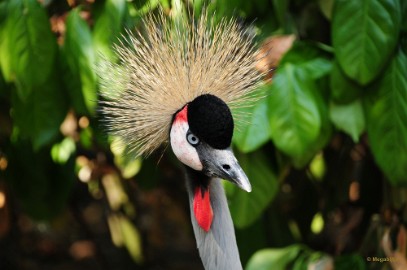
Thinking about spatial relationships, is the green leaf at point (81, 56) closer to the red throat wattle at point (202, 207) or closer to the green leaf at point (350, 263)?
the red throat wattle at point (202, 207)

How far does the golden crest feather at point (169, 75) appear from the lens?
1411 millimetres

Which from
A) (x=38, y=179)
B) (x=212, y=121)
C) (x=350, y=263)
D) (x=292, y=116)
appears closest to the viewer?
(x=212, y=121)

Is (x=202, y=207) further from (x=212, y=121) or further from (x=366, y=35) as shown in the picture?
(x=366, y=35)

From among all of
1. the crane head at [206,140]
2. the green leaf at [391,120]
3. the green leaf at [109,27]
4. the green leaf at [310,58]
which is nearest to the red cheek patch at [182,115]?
the crane head at [206,140]

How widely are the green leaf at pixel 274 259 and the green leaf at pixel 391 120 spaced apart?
0.32 m

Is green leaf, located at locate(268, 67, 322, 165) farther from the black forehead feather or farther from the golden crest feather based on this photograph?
the black forehead feather

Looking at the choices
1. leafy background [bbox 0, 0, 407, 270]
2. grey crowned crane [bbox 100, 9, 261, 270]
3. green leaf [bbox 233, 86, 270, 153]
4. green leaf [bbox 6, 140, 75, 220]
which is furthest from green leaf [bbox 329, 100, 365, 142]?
green leaf [bbox 6, 140, 75, 220]

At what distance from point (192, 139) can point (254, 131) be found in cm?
36

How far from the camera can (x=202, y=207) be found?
140cm

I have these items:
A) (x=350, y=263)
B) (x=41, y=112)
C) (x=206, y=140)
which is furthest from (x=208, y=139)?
(x=350, y=263)

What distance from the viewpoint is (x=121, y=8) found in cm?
163

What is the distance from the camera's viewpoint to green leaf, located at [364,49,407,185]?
1.66m

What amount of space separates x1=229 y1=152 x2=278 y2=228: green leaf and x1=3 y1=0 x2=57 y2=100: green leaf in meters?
0.49

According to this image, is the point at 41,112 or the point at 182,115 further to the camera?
the point at 41,112
